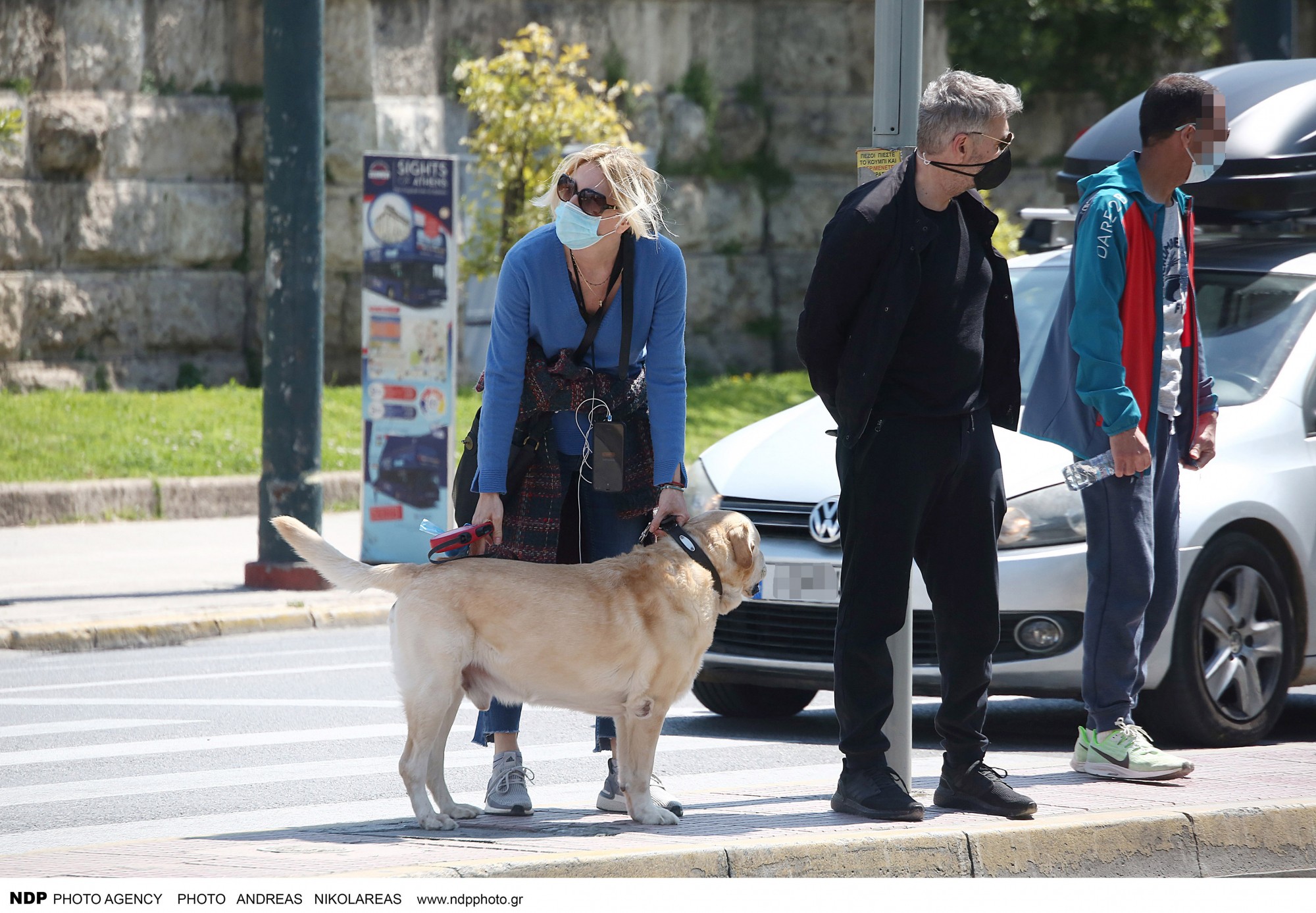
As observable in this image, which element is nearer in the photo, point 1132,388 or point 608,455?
point 608,455

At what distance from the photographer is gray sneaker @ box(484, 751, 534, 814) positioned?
510 centimetres

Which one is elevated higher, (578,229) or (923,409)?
(578,229)

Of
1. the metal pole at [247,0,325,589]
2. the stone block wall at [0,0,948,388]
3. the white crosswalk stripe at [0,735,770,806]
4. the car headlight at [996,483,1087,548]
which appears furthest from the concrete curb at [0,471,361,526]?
the car headlight at [996,483,1087,548]

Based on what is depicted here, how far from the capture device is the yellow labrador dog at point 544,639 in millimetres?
4699

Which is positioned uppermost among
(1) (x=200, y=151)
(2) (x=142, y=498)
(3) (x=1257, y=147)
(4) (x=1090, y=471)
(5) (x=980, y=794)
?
(1) (x=200, y=151)

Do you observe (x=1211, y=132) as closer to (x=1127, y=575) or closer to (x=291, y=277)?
(x=1127, y=575)

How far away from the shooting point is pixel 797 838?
15.0ft

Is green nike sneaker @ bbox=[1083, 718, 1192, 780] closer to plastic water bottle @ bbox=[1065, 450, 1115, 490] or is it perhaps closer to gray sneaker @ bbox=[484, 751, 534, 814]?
plastic water bottle @ bbox=[1065, 450, 1115, 490]

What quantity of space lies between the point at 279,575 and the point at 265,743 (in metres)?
4.02

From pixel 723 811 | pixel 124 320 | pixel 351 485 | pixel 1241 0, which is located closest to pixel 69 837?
pixel 723 811

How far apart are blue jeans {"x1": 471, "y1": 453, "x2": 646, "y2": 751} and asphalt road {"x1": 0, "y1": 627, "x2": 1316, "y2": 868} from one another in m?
0.39

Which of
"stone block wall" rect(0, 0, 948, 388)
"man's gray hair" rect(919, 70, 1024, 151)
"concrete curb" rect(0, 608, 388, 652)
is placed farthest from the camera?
"stone block wall" rect(0, 0, 948, 388)

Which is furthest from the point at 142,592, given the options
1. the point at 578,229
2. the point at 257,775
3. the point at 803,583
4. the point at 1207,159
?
the point at 1207,159

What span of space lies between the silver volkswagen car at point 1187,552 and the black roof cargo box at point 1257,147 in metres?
0.29
